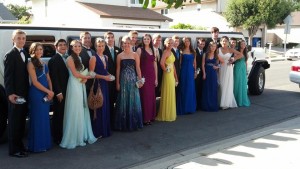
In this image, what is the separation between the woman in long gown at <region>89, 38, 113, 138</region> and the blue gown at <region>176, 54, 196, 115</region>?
233 centimetres

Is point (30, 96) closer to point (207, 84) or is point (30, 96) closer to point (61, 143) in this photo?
point (61, 143)

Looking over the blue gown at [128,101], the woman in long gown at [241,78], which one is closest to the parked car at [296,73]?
the woman in long gown at [241,78]

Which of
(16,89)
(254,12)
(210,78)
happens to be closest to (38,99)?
(16,89)

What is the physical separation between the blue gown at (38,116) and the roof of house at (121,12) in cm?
1546

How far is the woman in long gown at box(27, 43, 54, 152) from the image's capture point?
5250 mm

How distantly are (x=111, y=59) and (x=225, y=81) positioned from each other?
335cm

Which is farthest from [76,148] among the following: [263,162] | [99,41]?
[263,162]

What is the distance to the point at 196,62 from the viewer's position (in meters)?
8.45

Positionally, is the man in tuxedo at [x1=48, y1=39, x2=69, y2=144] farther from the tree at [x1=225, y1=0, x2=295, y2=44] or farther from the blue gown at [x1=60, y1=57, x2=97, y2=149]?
the tree at [x1=225, y1=0, x2=295, y2=44]

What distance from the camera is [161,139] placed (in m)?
6.32

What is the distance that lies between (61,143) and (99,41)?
189cm

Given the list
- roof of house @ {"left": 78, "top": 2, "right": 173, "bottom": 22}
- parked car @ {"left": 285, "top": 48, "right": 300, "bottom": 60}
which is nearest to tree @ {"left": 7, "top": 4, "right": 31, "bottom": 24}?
roof of house @ {"left": 78, "top": 2, "right": 173, "bottom": 22}

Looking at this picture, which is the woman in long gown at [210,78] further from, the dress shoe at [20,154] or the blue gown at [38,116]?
the dress shoe at [20,154]

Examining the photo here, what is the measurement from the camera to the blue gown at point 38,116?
5352mm
